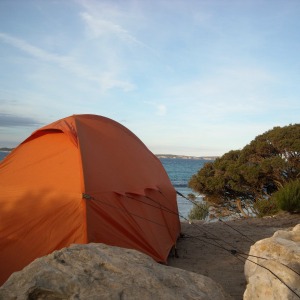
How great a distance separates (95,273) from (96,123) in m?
4.22

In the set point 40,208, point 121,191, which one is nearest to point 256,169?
point 121,191

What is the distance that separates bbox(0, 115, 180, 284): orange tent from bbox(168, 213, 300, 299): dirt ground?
1.60ft

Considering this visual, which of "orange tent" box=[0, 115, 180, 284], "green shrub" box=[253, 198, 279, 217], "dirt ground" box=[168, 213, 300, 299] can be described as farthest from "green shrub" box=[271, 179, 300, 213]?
"orange tent" box=[0, 115, 180, 284]

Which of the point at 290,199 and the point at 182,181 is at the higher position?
the point at 290,199

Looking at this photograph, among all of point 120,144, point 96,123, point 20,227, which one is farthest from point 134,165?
point 20,227

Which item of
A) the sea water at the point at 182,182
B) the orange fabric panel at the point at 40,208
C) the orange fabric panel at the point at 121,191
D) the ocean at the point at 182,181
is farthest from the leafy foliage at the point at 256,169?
the orange fabric panel at the point at 40,208

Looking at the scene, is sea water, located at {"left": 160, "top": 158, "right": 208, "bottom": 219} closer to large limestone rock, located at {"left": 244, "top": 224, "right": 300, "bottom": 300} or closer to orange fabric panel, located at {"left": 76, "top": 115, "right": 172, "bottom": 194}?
orange fabric panel, located at {"left": 76, "top": 115, "right": 172, "bottom": 194}

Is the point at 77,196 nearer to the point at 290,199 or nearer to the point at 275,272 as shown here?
the point at 275,272

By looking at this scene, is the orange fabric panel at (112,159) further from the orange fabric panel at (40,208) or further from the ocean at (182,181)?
the ocean at (182,181)

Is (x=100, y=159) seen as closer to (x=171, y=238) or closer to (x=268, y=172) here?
(x=171, y=238)

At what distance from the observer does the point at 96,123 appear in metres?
6.73

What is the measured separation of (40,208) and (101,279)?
2604 millimetres

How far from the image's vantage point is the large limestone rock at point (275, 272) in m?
3.20

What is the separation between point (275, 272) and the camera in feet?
11.3
